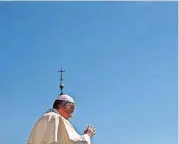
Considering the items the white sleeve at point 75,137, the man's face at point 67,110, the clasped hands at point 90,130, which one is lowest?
the white sleeve at point 75,137

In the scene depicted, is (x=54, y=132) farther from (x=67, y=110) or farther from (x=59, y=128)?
(x=67, y=110)

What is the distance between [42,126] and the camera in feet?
36.7

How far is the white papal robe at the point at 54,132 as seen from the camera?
36.4 ft

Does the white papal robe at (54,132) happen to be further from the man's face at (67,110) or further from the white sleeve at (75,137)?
the man's face at (67,110)

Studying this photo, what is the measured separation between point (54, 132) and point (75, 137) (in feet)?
1.46

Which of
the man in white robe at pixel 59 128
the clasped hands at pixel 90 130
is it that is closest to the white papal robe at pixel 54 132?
the man in white robe at pixel 59 128

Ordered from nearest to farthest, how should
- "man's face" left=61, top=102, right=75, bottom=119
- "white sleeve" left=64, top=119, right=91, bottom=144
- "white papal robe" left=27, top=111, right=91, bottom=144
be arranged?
Result: "white papal robe" left=27, top=111, right=91, bottom=144 < "white sleeve" left=64, top=119, right=91, bottom=144 < "man's face" left=61, top=102, right=75, bottom=119

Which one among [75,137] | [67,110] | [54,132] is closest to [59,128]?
[54,132]

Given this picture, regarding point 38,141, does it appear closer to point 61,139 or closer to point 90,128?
point 61,139

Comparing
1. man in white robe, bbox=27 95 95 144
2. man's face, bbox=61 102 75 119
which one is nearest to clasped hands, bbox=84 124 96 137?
man in white robe, bbox=27 95 95 144

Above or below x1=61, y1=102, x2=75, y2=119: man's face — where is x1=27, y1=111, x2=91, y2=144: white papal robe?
below

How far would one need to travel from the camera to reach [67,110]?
11680mm

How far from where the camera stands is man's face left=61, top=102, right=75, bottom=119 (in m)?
11.6

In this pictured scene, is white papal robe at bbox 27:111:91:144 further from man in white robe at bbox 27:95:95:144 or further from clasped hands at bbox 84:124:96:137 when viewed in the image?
clasped hands at bbox 84:124:96:137
